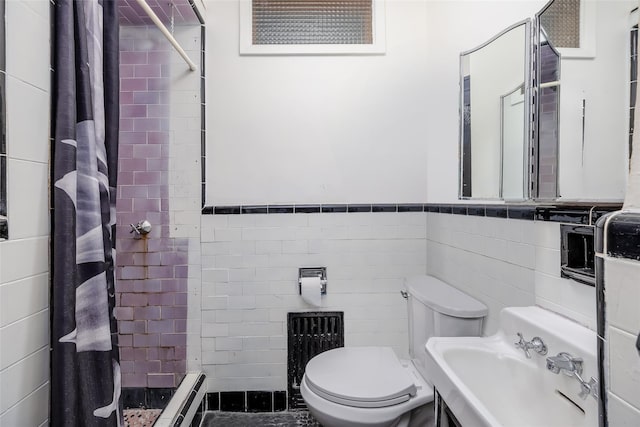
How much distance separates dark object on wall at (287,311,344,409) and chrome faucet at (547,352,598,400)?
49.1 inches

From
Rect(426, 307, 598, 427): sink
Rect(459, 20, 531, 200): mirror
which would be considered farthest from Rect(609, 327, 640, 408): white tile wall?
Rect(459, 20, 531, 200): mirror

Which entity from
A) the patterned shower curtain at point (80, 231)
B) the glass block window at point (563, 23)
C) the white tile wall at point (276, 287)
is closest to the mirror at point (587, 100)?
the glass block window at point (563, 23)

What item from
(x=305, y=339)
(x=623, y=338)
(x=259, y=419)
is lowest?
(x=259, y=419)

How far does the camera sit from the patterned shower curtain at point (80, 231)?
87 centimetres

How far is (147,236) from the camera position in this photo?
6.39 ft

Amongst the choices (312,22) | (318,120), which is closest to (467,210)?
(318,120)

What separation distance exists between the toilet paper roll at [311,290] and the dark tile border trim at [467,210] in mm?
401

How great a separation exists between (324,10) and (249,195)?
1.15 m

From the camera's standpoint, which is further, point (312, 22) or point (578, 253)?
point (312, 22)

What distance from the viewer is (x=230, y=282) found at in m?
2.01

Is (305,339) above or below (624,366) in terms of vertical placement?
below

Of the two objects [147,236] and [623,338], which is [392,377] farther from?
[147,236]

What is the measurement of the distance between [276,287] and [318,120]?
3.24ft

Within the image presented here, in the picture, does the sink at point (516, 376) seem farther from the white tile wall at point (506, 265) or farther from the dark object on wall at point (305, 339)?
the dark object on wall at point (305, 339)
